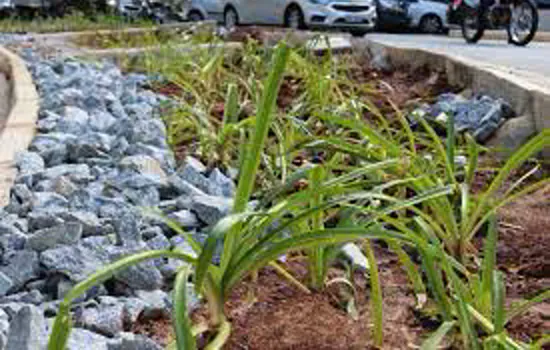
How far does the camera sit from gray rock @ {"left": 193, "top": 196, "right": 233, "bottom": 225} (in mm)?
2326

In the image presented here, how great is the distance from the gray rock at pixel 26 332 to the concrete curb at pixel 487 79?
4.78ft

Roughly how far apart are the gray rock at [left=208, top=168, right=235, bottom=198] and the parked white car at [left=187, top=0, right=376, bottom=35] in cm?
1462

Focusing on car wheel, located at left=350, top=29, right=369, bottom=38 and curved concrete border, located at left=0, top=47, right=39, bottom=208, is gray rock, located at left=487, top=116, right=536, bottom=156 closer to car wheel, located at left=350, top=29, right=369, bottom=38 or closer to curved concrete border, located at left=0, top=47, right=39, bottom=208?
curved concrete border, located at left=0, top=47, right=39, bottom=208

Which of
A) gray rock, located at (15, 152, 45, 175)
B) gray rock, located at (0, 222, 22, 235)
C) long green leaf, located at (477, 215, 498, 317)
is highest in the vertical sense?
long green leaf, located at (477, 215, 498, 317)

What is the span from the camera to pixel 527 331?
1.67 metres

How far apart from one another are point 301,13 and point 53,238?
52.7 ft

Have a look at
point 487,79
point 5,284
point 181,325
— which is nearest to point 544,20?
point 487,79

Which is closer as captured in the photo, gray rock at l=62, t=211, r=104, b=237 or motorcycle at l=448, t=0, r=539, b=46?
gray rock at l=62, t=211, r=104, b=237

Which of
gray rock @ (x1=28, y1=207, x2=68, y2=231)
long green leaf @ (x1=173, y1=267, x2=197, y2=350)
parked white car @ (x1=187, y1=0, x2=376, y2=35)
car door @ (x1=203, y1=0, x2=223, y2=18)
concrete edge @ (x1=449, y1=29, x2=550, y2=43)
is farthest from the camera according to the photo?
car door @ (x1=203, y1=0, x2=223, y2=18)

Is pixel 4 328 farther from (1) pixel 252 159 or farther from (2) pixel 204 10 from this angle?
(2) pixel 204 10

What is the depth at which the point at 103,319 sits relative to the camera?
1.67 metres

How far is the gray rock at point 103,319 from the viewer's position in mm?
1661

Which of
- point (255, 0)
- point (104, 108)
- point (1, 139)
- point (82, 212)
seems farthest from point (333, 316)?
point (255, 0)

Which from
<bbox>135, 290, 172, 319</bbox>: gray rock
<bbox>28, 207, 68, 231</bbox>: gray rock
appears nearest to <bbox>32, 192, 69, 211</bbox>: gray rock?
<bbox>28, 207, 68, 231</bbox>: gray rock
